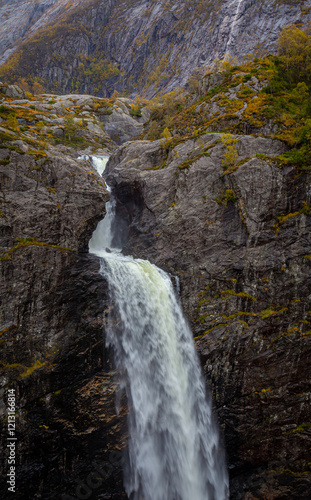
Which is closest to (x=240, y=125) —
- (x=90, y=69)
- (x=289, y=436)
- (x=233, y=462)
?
(x=289, y=436)

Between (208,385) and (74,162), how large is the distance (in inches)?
658

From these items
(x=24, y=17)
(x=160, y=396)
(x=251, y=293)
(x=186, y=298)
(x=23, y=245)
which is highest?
(x=24, y=17)

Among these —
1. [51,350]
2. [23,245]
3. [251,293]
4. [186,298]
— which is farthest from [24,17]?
[251,293]

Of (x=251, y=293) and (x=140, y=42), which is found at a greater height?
(x=140, y=42)

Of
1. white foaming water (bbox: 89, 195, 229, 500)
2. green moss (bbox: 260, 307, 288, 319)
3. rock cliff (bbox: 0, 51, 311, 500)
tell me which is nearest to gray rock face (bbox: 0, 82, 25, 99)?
rock cliff (bbox: 0, 51, 311, 500)

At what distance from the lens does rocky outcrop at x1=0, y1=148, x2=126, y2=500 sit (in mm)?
13781

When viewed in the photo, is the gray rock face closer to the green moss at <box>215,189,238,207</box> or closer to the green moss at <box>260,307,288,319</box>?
the green moss at <box>215,189,238,207</box>

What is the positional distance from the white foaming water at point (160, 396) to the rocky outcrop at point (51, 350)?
951 mm

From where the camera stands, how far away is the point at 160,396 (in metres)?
15.9

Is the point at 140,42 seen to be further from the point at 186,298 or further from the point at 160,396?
the point at 160,396

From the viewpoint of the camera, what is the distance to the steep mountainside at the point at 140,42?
263 feet

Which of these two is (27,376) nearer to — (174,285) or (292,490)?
(174,285)

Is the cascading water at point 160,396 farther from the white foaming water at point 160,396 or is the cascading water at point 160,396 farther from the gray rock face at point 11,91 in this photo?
the gray rock face at point 11,91

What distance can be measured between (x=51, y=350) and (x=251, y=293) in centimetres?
1199
